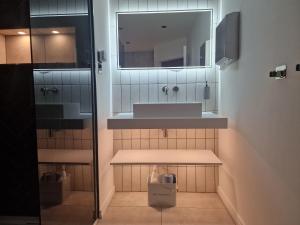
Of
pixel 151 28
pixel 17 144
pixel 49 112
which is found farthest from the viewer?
pixel 151 28

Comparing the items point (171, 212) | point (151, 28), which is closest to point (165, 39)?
point (151, 28)

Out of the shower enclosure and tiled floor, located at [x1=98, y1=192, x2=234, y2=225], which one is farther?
tiled floor, located at [x1=98, y1=192, x2=234, y2=225]

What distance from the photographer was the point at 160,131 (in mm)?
2805

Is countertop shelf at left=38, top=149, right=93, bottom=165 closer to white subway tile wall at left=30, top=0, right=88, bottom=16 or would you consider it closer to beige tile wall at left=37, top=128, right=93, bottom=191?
beige tile wall at left=37, top=128, right=93, bottom=191

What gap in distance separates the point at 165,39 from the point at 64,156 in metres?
1.72

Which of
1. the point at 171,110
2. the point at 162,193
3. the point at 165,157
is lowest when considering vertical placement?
the point at 162,193

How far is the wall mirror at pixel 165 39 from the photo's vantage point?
2699mm

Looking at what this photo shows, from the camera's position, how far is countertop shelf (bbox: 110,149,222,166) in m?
2.30

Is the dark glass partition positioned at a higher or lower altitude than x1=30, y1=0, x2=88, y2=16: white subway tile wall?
lower

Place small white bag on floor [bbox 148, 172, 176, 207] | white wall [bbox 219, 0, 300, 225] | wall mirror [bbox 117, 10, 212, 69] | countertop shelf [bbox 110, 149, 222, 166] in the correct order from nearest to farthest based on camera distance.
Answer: white wall [bbox 219, 0, 300, 225], countertop shelf [bbox 110, 149, 222, 166], small white bag on floor [bbox 148, 172, 176, 207], wall mirror [bbox 117, 10, 212, 69]

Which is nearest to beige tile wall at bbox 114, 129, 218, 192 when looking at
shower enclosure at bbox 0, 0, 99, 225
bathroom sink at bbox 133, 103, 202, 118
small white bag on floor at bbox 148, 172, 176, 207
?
small white bag on floor at bbox 148, 172, 176, 207

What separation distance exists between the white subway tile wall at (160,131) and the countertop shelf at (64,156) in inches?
31.5

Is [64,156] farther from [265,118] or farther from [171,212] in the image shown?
[265,118]

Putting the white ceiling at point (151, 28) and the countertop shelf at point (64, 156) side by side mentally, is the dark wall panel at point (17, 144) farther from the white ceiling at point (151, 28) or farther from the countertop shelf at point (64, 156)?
the white ceiling at point (151, 28)
